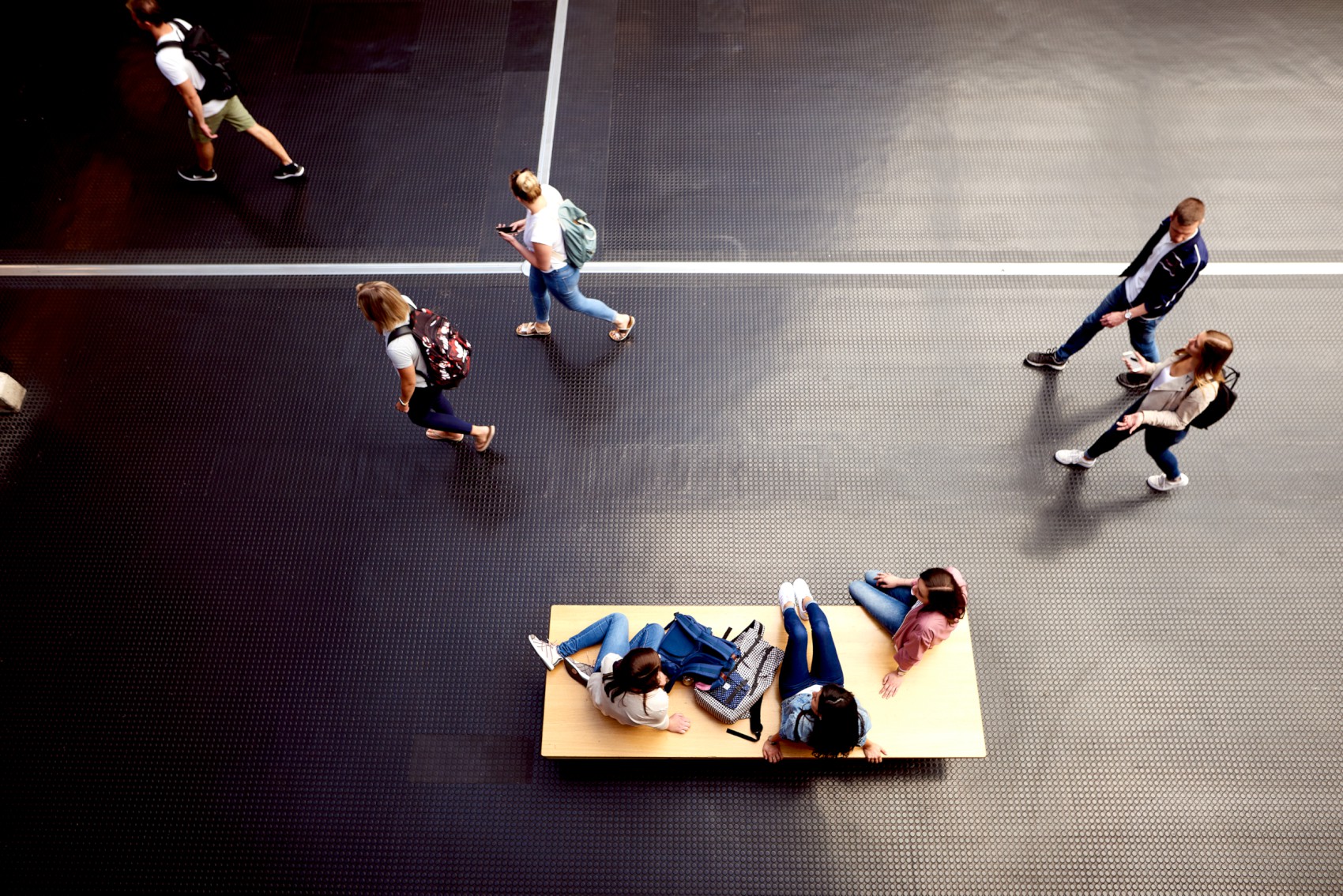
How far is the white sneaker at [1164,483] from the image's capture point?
4.32 metres

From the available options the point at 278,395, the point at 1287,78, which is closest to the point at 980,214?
the point at 1287,78

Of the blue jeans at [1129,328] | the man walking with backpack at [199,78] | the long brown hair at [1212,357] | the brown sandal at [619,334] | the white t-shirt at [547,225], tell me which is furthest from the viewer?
the brown sandal at [619,334]

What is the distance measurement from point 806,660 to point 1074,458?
2.23 metres

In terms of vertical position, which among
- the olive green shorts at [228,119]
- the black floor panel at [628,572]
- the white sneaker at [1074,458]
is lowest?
the black floor panel at [628,572]

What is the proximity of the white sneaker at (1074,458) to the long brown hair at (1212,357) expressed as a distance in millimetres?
973

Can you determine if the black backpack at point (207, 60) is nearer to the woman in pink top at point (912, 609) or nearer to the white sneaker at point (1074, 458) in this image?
the woman in pink top at point (912, 609)

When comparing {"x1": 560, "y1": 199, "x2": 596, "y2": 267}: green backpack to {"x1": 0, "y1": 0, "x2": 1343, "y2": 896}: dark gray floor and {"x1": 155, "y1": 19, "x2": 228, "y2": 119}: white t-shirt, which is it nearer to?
{"x1": 0, "y1": 0, "x2": 1343, "y2": 896}: dark gray floor

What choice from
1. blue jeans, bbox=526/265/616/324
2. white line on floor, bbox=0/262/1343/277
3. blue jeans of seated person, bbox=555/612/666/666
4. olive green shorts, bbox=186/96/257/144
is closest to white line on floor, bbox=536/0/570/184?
white line on floor, bbox=0/262/1343/277

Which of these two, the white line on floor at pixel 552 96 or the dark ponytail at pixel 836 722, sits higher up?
the white line on floor at pixel 552 96

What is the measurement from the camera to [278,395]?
190 inches

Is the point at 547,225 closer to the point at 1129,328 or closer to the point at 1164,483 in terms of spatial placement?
the point at 1129,328

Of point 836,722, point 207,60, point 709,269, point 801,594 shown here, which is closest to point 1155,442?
point 801,594

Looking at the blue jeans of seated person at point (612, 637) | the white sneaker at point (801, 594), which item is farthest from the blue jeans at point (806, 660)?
the blue jeans of seated person at point (612, 637)

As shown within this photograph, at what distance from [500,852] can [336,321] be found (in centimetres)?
349
